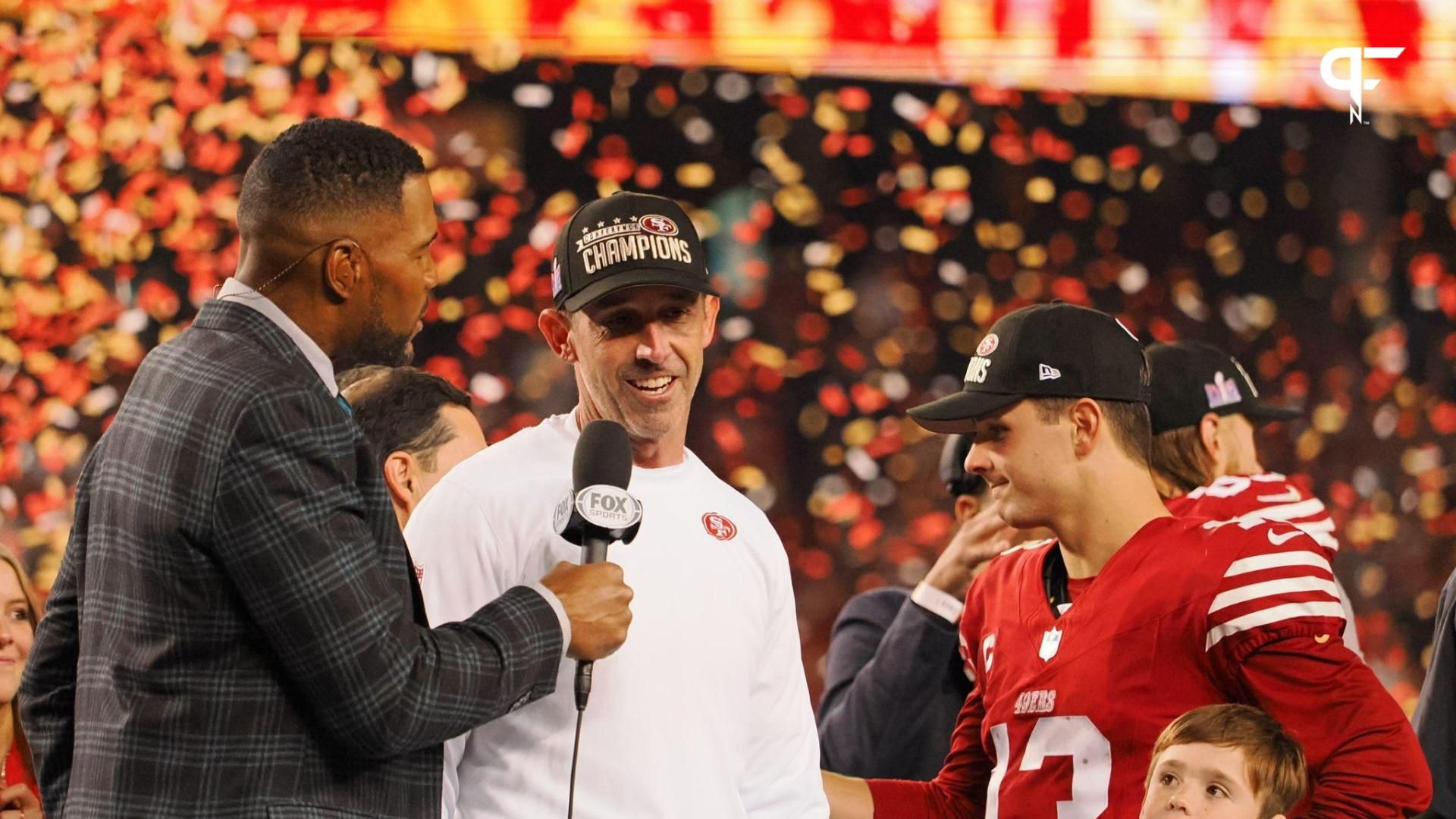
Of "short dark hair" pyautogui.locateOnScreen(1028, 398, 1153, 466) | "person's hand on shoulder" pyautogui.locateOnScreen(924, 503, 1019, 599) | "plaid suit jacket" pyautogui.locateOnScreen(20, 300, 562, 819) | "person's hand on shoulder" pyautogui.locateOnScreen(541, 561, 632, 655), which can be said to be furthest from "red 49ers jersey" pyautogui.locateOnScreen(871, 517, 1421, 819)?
"plaid suit jacket" pyautogui.locateOnScreen(20, 300, 562, 819)

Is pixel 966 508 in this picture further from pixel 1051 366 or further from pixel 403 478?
pixel 403 478

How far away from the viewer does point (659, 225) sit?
1.83 metres

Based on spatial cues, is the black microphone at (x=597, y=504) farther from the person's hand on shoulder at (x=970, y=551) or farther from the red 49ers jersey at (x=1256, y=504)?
the red 49ers jersey at (x=1256, y=504)

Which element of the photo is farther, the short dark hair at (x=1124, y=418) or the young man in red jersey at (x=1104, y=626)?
the short dark hair at (x=1124, y=418)

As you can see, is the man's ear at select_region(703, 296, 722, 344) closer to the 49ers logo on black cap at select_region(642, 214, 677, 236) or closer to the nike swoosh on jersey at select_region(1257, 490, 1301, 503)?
the 49ers logo on black cap at select_region(642, 214, 677, 236)

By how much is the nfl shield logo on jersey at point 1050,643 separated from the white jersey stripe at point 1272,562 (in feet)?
0.73

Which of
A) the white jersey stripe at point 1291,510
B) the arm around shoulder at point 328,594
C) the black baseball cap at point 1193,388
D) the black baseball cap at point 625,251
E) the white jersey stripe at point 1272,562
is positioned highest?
the black baseball cap at point 1193,388

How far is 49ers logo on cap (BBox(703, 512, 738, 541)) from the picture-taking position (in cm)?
183

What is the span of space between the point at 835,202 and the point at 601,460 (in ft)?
11.2

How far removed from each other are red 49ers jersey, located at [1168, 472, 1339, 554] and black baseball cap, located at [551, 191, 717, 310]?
1.06 metres

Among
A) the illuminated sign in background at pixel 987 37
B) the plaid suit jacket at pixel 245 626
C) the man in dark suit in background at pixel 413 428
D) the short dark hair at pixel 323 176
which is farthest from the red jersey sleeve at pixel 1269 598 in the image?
the illuminated sign in background at pixel 987 37

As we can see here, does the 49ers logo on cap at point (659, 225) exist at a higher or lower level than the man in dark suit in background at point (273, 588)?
higher

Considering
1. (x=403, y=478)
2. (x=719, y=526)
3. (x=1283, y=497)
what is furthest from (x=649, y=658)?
(x=1283, y=497)

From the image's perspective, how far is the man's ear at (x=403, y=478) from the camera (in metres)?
2.33
